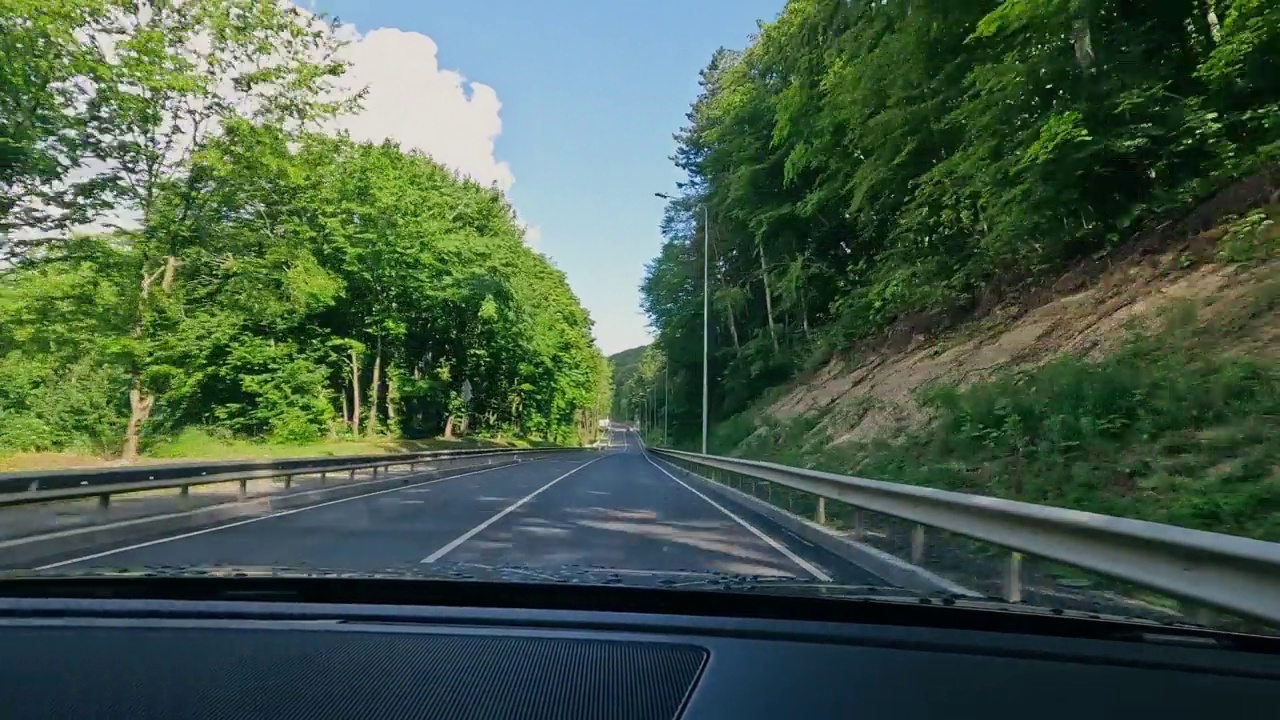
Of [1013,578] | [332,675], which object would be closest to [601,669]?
[332,675]

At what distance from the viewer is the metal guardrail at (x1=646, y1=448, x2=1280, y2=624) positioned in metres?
4.24

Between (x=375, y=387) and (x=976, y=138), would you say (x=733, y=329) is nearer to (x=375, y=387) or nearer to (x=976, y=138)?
(x=375, y=387)

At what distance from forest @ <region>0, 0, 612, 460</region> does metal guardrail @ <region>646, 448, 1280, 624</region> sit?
20.9 metres

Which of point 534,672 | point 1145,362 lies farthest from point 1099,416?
point 534,672

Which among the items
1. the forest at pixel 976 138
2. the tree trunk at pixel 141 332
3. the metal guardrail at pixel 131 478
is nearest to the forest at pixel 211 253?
the tree trunk at pixel 141 332

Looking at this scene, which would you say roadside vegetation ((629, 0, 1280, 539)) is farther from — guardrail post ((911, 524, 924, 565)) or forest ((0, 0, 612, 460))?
forest ((0, 0, 612, 460))

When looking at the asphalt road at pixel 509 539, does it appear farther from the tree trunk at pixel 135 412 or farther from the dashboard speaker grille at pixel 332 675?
the tree trunk at pixel 135 412

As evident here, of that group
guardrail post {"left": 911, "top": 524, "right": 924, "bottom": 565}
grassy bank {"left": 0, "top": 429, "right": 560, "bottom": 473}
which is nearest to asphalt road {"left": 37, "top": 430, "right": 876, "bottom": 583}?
guardrail post {"left": 911, "top": 524, "right": 924, "bottom": 565}

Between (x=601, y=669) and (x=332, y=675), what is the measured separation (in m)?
0.73

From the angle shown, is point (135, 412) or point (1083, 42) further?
point (135, 412)

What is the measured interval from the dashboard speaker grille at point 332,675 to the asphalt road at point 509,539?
3064 millimetres

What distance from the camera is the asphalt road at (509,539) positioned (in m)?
9.23

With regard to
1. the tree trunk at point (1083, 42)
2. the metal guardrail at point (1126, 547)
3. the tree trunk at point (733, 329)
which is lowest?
the metal guardrail at point (1126, 547)

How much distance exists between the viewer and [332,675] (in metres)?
2.56
